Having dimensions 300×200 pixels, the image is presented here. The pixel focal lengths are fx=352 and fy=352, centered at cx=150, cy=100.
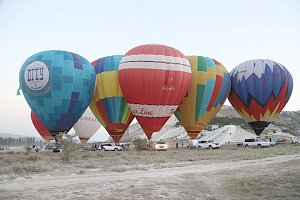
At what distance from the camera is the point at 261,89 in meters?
44.9

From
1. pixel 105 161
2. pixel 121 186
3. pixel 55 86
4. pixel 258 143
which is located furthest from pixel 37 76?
pixel 258 143

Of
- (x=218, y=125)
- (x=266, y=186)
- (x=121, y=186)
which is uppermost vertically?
(x=218, y=125)

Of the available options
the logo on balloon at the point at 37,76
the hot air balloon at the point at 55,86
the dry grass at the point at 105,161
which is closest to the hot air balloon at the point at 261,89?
the dry grass at the point at 105,161

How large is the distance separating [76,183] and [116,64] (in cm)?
2826

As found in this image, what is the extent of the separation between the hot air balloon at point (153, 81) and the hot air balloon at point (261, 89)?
11.0 metres

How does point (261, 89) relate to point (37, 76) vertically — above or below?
below

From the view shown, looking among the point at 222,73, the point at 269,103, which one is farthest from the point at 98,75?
the point at 269,103

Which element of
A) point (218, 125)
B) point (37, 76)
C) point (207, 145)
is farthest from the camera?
point (218, 125)

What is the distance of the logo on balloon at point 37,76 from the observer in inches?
1464

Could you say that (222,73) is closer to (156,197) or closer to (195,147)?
(195,147)

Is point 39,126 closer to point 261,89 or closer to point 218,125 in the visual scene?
point 261,89

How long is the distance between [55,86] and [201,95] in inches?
669

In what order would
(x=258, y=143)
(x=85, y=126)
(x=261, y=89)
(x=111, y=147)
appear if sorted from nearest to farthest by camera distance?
(x=261, y=89), (x=111, y=147), (x=258, y=143), (x=85, y=126)

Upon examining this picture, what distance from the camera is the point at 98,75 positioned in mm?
42594
